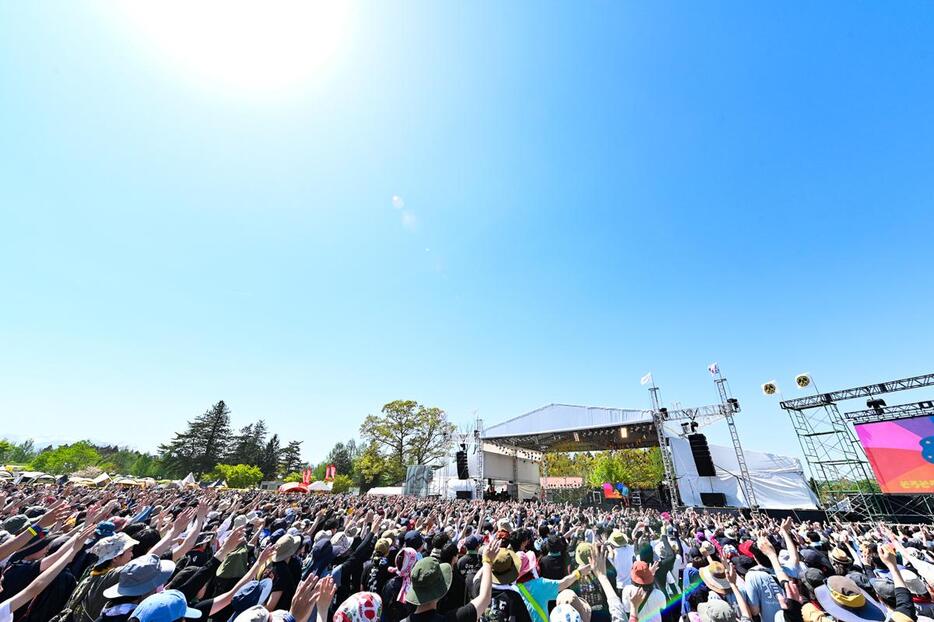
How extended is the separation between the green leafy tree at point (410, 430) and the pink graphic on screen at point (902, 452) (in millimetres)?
28651

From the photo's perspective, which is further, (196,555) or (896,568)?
(196,555)

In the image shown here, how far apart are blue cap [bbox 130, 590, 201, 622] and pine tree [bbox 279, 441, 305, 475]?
65.1 m

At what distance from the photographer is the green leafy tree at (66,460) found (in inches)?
1774

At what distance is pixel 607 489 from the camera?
23.2 metres

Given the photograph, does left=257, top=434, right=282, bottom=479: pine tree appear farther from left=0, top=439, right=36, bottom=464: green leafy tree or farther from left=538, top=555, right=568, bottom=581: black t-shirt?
left=538, top=555, right=568, bottom=581: black t-shirt

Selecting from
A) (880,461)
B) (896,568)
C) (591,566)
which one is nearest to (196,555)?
(591,566)

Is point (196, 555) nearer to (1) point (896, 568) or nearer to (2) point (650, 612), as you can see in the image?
(2) point (650, 612)

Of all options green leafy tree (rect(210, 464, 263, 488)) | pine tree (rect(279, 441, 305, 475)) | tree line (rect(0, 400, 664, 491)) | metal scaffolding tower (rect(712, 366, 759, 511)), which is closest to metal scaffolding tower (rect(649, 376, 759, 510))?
metal scaffolding tower (rect(712, 366, 759, 511))

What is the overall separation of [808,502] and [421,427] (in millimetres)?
28838

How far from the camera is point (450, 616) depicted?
231 centimetres

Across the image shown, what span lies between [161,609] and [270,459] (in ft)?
212

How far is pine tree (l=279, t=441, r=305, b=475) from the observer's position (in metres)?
56.5

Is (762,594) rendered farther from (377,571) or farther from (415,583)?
(377,571)

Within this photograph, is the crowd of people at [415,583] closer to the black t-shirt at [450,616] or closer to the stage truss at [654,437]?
the black t-shirt at [450,616]
